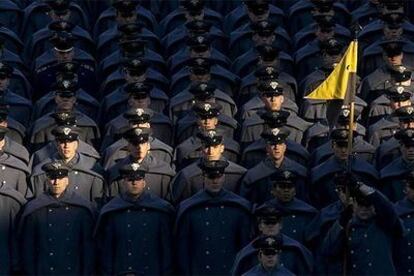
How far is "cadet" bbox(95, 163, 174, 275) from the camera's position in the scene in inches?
1133

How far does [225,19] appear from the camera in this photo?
35.9m

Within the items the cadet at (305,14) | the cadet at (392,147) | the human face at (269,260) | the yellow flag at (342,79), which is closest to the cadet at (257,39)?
the cadet at (305,14)

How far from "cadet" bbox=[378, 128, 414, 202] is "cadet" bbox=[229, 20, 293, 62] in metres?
4.38

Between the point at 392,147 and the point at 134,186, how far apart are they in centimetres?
375

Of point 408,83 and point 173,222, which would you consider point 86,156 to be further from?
point 408,83

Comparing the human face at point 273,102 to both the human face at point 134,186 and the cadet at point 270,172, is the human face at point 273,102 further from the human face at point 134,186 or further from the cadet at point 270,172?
Answer: the human face at point 134,186

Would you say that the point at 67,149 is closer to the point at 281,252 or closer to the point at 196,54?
the point at 196,54

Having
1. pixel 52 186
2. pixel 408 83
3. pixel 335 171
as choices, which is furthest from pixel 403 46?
pixel 52 186

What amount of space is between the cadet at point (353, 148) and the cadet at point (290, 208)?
1.63 meters

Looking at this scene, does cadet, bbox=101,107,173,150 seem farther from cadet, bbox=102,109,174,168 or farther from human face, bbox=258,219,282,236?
human face, bbox=258,219,282,236

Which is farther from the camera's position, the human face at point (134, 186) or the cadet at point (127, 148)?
the cadet at point (127, 148)

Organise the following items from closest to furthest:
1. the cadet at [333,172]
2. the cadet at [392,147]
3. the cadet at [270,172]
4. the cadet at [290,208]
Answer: the cadet at [290,208] → the cadet at [333,172] → the cadet at [270,172] → the cadet at [392,147]

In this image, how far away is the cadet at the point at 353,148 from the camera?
30000 millimetres

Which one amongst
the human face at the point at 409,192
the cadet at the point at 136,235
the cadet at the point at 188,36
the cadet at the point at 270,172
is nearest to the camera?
the human face at the point at 409,192
